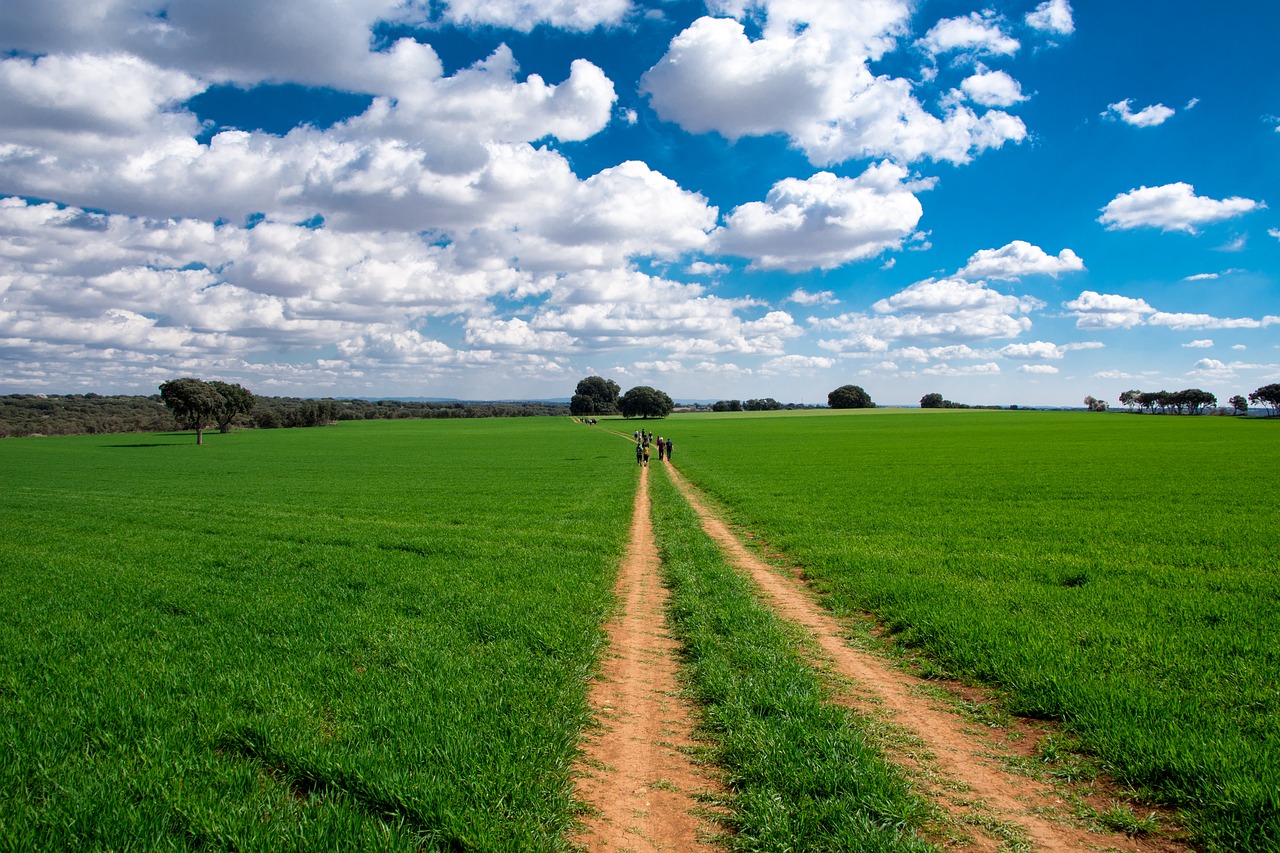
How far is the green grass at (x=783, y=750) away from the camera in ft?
14.1

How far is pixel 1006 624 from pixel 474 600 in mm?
7978

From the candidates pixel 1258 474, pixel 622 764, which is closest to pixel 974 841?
pixel 622 764

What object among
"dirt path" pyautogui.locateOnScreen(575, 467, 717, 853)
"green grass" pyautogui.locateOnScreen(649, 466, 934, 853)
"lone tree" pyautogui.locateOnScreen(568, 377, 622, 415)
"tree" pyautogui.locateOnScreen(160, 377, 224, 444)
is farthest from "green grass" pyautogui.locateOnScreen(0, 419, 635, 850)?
"lone tree" pyautogui.locateOnScreen(568, 377, 622, 415)

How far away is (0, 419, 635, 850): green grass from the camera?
436cm

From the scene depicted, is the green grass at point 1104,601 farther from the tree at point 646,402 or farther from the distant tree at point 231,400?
the tree at point 646,402

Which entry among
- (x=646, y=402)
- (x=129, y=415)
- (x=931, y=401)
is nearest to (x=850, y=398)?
(x=931, y=401)

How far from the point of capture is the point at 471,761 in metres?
5.03

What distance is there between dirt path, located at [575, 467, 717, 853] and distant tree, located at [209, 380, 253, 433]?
9005 cm

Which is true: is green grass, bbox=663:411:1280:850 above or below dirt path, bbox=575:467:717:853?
above

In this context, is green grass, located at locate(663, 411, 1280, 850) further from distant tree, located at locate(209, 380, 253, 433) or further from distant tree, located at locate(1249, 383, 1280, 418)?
distant tree, located at locate(1249, 383, 1280, 418)

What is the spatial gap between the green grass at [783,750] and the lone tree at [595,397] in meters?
166

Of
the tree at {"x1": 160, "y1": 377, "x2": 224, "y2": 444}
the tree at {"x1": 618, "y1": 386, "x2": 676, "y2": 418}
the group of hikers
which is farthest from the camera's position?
the tree at {"x1": 618, "y1": 386, "x2": 676, "y2": 418}

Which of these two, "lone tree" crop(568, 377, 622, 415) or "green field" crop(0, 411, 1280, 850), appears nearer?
"green field" crop(0, 411, 1280, 850)

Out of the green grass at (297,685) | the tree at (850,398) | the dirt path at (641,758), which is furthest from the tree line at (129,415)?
the tree at (850,398)
